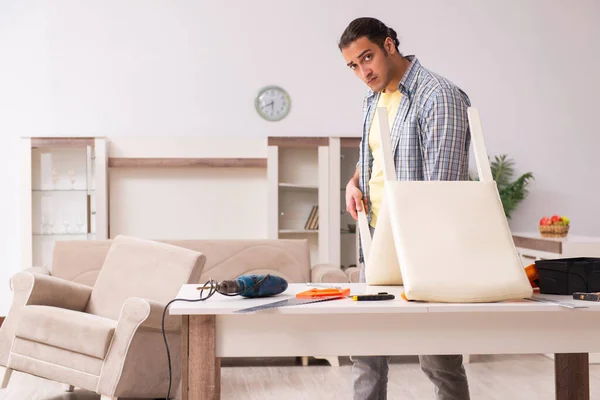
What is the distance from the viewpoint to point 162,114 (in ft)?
19.6

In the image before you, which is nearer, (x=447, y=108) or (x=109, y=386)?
(x=447, y=108)

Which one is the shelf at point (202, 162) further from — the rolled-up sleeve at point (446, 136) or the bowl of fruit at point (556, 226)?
the rolled-up sleeve at point (446, 136)

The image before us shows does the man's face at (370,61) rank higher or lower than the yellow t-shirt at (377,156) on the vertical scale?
higher

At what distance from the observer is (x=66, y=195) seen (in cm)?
562

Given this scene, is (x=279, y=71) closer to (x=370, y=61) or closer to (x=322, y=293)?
(x=370, y=61)

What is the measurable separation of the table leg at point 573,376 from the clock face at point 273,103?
4120 mm

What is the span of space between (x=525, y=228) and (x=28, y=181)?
3.93m

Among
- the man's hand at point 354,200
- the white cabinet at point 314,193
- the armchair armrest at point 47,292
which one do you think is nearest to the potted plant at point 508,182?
the white cabinet at point 314,193

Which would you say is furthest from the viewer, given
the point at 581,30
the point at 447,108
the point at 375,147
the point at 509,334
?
the point at 581,30

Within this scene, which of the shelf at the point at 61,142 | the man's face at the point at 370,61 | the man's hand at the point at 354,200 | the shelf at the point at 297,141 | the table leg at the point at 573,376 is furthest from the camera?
the shelf at the point at 297,141

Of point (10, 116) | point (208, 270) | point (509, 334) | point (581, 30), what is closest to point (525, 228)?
point (581, 30)

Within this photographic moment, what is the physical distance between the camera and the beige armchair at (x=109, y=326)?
336 cm

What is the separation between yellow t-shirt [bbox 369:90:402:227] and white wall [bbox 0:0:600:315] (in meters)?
3.58

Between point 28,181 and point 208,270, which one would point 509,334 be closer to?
point 208,270
